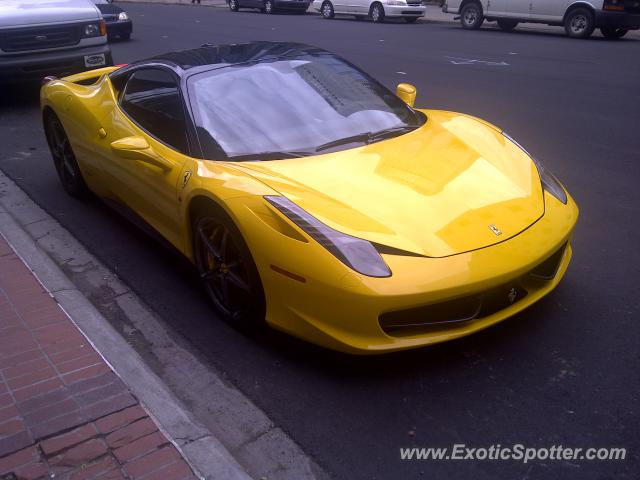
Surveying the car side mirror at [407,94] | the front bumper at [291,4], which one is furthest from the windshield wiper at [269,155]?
the front bumper at [291,4]

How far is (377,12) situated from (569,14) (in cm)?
704

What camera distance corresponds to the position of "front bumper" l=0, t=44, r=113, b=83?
8.77 metres

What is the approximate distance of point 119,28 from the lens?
16.3 metres

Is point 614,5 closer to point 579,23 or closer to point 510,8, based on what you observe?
point 579,23

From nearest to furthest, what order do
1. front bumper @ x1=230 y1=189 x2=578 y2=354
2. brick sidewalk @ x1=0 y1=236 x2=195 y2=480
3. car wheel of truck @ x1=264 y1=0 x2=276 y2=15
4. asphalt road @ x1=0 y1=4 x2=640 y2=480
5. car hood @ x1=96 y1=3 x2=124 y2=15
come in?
brick sidewalk @ x1=0 y1=236 x2=195 y2=480 → asphalt road @ x1=0 y1=4 x2=640 y2=480 → front bumper @ x1=230 y1=189 x2=578 y2=354 → car hood @ x1=96 y1=3 x2=124 y2=15 → car wheel of truck @ x1=264 y1=0 x2=276 y2=15

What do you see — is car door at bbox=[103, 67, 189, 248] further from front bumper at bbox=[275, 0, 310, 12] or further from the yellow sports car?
front bumper at bbox=[275, 0, 310, 12]

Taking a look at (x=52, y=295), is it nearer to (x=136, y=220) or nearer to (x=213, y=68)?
(x=136, y=220)

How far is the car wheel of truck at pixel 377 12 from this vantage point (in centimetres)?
2128

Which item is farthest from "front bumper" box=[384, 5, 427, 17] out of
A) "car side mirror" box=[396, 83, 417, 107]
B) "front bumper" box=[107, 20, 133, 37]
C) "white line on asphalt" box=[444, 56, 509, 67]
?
"car side mirror" box=[396, 83, 417, 107]

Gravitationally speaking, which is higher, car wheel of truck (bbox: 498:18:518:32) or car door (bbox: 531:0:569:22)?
car door (bbox: 531:0:569:22)

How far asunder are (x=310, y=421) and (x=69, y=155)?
3666 mm

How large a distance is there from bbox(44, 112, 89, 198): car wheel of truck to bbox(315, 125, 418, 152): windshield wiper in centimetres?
259

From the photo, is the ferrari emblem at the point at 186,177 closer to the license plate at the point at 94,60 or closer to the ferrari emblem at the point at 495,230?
the ferrari emblem at the point at 495,230

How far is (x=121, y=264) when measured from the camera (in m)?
4.50
